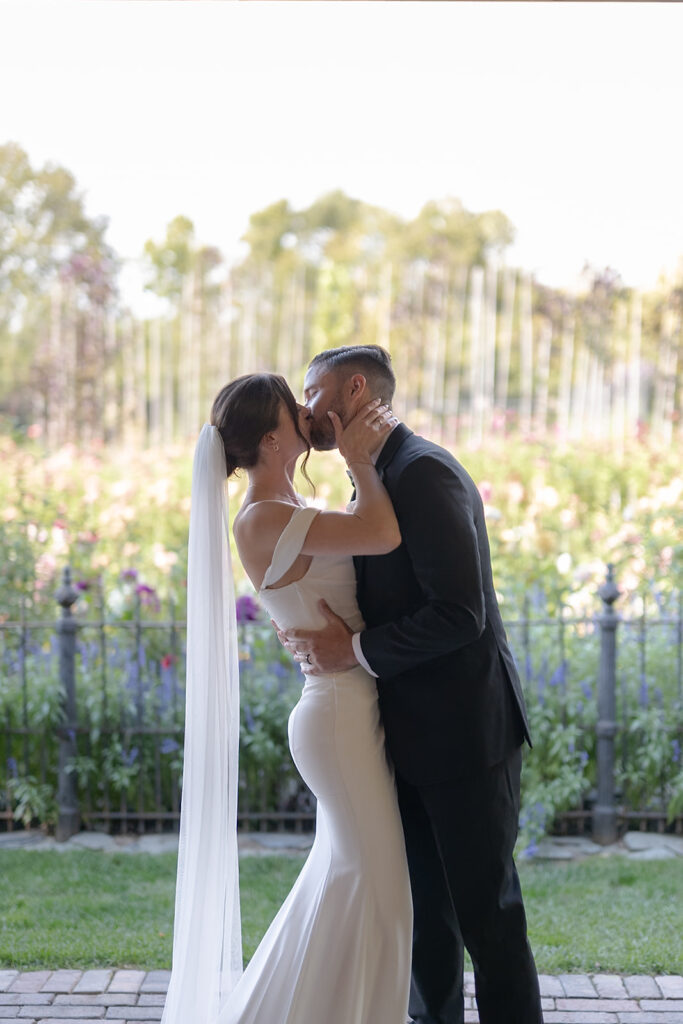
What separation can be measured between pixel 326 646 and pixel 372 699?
0.62 feet

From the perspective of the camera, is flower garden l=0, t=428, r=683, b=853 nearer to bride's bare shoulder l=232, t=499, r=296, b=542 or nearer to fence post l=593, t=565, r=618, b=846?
fence post l=593, t=565, r=618, b=846

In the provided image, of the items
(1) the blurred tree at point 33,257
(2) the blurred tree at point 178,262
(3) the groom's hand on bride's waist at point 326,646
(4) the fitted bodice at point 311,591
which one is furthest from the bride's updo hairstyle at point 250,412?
(2) the blurred tree at point 178,262

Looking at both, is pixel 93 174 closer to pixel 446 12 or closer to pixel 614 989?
pixel 446 12

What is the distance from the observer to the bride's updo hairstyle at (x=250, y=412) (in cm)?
256

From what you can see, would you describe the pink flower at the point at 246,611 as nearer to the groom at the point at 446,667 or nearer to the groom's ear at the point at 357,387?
the groom at the point at 446,667

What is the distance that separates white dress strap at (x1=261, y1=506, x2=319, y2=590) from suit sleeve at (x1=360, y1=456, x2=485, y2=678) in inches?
8.6

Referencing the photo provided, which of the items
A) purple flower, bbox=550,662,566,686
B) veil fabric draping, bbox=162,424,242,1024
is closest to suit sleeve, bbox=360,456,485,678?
veil fabric draping, bbox=162,424,242,1024

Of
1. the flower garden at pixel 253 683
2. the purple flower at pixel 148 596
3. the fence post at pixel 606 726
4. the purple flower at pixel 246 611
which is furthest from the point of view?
the purple flower at pixel 148 596

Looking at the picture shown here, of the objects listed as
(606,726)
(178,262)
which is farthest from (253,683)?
(178,262)

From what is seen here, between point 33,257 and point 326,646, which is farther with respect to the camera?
point 33,257

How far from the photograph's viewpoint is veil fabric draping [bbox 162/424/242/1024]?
2.68 meters

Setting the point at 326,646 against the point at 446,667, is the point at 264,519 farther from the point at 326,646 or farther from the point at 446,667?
the point at 446,667

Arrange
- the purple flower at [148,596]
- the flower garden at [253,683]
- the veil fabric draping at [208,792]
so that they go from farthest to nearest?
the purple flower at [148,596] → the flower garden at [253,683] → the veil fabric draping at [208,792]

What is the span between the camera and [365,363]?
2553 mm
